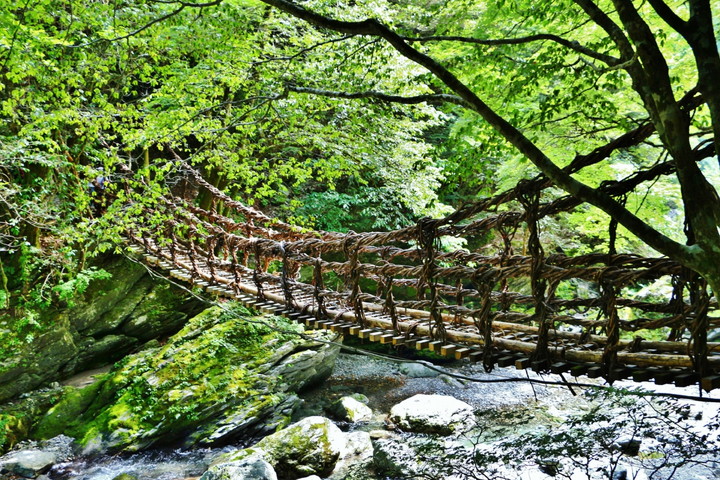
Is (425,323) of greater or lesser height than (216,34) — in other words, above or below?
below

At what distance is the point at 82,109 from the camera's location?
444 cm

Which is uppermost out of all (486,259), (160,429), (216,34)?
(216,34)

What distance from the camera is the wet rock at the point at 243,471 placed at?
325 cm

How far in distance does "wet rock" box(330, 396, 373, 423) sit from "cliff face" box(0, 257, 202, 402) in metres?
2.41

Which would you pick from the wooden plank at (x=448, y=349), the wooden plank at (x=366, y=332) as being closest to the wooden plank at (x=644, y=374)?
the wooden plank at (x=448, y=349)

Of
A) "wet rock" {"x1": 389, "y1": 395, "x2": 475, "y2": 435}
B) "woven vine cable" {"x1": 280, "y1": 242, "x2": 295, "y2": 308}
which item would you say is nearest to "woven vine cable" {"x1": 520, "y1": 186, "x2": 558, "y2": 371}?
"woven vine cable" {"x1": 280, "y1": 242, "x2": 295, "y2": 308}

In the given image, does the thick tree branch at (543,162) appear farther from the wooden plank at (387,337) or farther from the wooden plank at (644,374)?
the wooden plank at (387,337)

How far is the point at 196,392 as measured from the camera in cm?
445

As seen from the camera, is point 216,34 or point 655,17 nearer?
point 655,17

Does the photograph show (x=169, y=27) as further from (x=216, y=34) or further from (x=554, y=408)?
(x=554, y=408)

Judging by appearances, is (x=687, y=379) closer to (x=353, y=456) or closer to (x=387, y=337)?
(x=387, y=337)

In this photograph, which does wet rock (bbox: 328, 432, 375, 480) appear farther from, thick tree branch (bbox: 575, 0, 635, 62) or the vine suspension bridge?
thick tree branch (bbox: 575, 0, 635, 62)

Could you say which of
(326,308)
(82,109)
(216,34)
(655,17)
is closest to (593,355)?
(326,308)

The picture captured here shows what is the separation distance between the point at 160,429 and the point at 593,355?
403 cm
